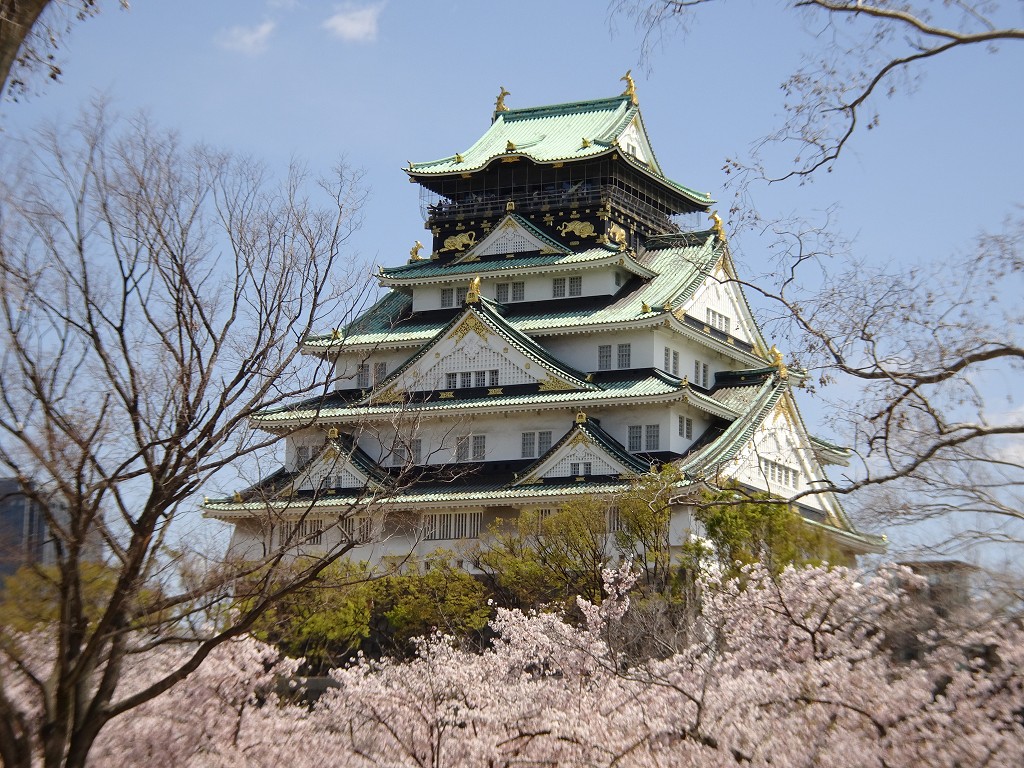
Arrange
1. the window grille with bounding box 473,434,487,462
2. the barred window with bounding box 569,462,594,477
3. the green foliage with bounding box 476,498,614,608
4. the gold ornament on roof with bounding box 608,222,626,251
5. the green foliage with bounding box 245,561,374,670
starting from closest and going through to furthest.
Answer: the green foliage with bounding box 245,561,374,670, the green foliage with bounding box 476,498,614,608, the barred window with bounding box 569,462,594,477, the window grille with bounding box 473,434,487,462, the gold ornament on roof with bounding box 608,222,626,251

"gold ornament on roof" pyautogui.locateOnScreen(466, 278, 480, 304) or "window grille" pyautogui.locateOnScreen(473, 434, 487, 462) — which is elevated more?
"gold ornament on roof" pyautogui.locateOnScreen(466, 278, 480, 304)

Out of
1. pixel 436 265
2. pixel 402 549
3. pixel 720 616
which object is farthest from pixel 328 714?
pixel 436 265

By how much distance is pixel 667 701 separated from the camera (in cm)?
2314

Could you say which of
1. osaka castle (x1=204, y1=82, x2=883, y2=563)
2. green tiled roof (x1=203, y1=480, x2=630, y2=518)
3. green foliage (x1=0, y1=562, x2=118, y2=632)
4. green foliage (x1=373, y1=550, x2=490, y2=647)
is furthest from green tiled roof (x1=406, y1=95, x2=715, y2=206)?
green foliage (x1=0, y1=562, x2=118, y2=632)

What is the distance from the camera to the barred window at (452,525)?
180 ft

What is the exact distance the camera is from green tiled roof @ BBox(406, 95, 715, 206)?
6297cm

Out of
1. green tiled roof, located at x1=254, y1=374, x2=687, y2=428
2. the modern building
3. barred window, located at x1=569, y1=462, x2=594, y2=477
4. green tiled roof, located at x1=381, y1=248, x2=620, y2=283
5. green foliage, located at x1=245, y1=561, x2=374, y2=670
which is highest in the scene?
green tiled roof, located at x1=381, y1=248, x2=620, y2=283

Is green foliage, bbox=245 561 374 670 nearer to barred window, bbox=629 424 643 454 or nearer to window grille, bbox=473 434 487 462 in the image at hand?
window grille, bbox=473 434 487 462

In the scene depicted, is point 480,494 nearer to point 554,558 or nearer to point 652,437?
point 652,437

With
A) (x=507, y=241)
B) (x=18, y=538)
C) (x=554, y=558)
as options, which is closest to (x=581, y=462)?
(x=554, y=558)

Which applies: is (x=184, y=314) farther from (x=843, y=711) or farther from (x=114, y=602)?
(x=843, y=711)

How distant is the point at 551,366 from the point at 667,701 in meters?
33.2

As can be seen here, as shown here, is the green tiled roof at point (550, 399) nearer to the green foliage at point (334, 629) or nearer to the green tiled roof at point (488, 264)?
the green tiled roof at point (488, 264)

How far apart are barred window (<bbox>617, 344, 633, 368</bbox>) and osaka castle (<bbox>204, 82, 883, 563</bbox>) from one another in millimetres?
53
